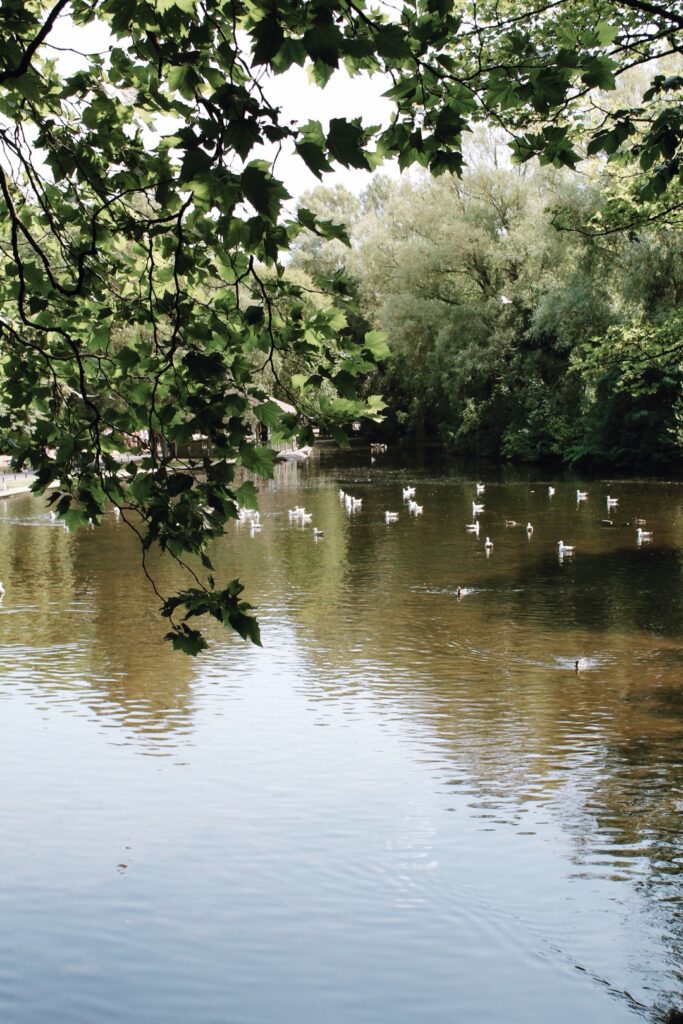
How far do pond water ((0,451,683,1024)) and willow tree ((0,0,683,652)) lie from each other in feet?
9.37

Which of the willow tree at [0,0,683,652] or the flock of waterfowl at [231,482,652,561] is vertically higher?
the willow tree at [0,0,683,652]

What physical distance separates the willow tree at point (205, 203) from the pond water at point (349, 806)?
9.37 feet

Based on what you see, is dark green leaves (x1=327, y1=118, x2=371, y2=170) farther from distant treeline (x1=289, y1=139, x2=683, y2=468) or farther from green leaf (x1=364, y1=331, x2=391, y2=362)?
distant treeline (x1=289, y1=139, x2=683, y2=468)

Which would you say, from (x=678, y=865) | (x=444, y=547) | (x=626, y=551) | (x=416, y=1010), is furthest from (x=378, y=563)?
(x=416, y=1010)

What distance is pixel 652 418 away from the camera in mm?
36344

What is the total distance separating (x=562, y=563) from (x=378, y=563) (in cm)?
365

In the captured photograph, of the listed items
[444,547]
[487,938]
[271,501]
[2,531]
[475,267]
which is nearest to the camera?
[487,938]

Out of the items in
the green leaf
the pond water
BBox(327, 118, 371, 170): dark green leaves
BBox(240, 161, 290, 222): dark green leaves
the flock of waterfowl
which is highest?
BBox(327, 118, 371, 170): dark green leaves

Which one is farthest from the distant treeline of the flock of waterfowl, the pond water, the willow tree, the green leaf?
the green leaf

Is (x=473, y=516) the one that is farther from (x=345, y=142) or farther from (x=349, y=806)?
(x=345, y=142)

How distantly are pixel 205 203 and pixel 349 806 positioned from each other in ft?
20.3

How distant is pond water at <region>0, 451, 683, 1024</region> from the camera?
6824 millimetres

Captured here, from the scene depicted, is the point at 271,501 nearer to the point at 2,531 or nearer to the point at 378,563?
the point at 2,531

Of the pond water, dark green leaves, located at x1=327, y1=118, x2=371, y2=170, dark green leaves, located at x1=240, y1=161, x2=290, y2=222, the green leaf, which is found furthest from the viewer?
the pond water
